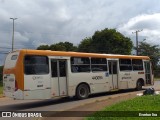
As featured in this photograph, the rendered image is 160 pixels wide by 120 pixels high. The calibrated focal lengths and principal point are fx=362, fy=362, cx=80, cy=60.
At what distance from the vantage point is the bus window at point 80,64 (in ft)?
66.2

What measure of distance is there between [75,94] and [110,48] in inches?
1753

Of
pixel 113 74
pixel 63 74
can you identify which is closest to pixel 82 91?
pixel 63 74

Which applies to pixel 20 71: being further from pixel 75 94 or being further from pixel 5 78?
pixel 75 94

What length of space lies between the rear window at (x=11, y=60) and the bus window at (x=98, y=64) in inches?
216

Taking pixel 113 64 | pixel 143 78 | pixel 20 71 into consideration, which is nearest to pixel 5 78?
pixel 20 71

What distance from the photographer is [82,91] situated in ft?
68.7

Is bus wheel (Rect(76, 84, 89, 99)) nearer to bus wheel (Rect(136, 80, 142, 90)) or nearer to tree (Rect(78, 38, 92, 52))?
bus wheel (Rect(136, 80, 142, 90))

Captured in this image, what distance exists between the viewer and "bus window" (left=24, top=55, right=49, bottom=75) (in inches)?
682

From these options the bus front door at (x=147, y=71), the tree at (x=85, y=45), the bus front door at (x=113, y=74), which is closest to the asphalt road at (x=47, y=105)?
the bus front door at (x=113, y=74)

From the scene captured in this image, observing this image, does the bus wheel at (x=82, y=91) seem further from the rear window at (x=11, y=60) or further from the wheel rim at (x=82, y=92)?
the rear window at (x=11, y=60)

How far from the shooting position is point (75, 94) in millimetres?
20266

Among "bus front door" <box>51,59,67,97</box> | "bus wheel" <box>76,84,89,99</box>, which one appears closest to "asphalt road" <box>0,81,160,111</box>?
"bus wheel" <box>76,84,89,99</box>

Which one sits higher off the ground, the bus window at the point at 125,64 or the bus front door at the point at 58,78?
the bus window at the point at 125,64

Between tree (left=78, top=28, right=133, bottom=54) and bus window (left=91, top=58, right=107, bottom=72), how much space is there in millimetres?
40242
